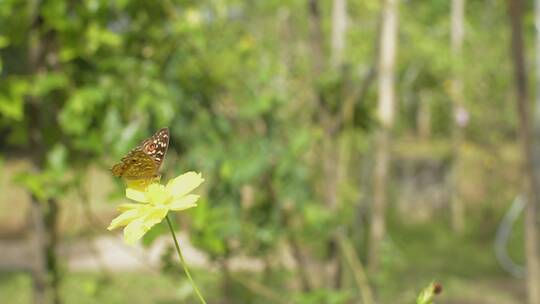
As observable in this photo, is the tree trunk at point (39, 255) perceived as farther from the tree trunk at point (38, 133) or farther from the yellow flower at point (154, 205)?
the yellow flower at point (154, 205)


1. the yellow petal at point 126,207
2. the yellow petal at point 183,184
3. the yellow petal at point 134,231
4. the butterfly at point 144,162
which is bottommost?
the yellow petal at point 134,231

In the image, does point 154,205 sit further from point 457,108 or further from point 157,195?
point 457,108

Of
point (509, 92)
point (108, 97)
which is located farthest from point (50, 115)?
point (509, 92)

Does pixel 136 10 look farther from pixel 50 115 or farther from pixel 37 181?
pixel 37 181

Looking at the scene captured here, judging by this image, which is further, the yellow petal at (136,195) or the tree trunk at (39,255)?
the tree trunk at (39,255)

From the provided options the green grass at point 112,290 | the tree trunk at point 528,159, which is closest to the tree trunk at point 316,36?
the tree trunk at point 528,159

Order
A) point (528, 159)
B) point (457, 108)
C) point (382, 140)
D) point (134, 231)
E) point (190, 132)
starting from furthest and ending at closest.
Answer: point (457, 108), point (528, 159), point (382, 140), point (190, 132), point (134, 231)

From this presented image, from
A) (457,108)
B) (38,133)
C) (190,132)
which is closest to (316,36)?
(190,132)

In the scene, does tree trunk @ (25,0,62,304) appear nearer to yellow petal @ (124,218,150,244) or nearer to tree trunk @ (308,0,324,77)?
tree trunk @ (308,0,324,77)
